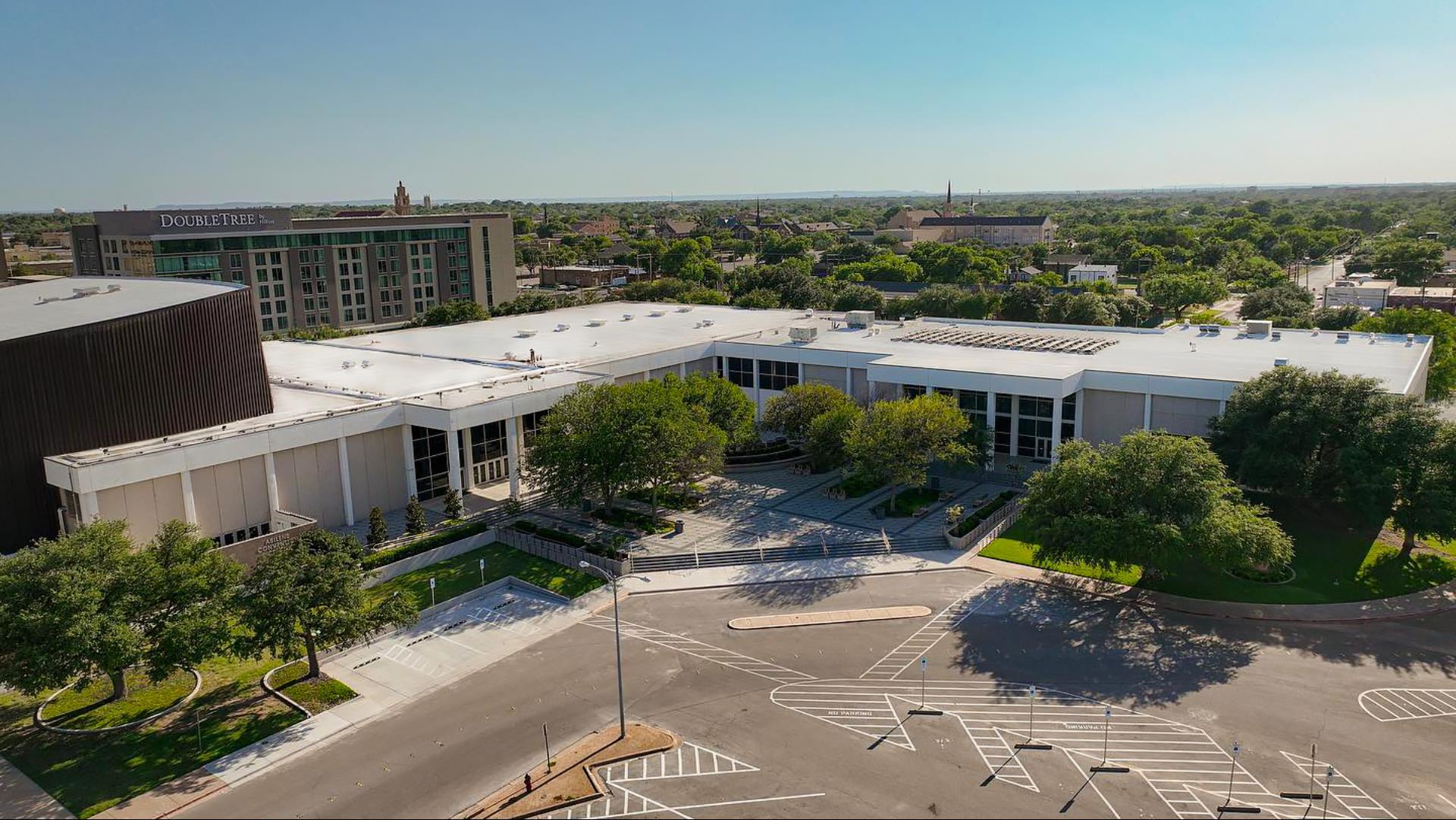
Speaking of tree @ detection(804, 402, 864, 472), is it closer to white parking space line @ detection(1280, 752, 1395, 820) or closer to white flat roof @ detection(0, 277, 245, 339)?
white parking space line @ detection(1280, 752, 1395, 820)

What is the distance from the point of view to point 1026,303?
4496 inches

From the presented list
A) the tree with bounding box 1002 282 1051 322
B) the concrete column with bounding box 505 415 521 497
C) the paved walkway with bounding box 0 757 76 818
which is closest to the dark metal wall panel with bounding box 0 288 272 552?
the concrete column with bounding box 505 415 521 497

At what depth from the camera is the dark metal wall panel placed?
45.3 meters

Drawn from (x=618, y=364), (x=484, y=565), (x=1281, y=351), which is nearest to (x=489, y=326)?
(x=618, y=364)

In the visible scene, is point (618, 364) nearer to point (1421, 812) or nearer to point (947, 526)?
point (947, 526)

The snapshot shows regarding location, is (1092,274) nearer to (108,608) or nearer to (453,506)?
(453,506)

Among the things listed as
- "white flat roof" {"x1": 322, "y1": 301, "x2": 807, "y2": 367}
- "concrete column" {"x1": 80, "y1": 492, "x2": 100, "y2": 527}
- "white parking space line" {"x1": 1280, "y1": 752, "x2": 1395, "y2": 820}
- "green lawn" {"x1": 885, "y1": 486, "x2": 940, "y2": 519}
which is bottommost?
"white parking space line" {"x1": 1280, "y1": 752, "x2": 1395, "y2": 820}

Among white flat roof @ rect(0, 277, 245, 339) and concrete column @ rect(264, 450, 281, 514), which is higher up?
white flat roof @ rect(0, 277, 245, 339)

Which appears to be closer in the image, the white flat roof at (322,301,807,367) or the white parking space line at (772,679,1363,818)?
the white parking space line at (772,679,1363,818)

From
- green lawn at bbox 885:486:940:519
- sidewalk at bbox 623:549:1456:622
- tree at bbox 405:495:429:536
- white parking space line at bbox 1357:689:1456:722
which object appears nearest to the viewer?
white parking space line at bbox 1357:689:1456:722

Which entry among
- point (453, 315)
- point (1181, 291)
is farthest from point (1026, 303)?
point (453, 315)

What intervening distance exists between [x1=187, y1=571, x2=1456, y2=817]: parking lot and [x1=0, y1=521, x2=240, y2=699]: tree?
6.79 m

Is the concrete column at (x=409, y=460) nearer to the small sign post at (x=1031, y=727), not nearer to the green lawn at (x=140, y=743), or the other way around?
the green lawn at (x=140, y=743)

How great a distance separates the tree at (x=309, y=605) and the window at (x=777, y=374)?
4077cm
